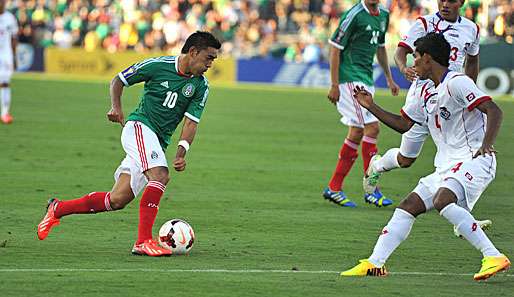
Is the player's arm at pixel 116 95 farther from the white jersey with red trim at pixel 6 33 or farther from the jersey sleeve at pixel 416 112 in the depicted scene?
the white jersey with red trim at pixel 6 33

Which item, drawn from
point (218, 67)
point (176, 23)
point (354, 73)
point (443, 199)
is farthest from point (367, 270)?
point (176, 23)

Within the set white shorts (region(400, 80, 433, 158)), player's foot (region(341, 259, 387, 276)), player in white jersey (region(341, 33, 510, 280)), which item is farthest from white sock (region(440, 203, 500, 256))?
white shorts (region(400, 80, 433, 158))

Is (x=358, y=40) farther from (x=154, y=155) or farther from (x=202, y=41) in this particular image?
(x=154, y=155)

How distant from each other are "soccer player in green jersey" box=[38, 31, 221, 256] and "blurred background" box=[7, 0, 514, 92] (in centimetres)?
2856

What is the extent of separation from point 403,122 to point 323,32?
30957 millimetres

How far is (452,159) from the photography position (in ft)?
26.1

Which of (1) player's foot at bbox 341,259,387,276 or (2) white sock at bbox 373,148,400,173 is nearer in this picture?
(1) player's foot at bbox 341,259,387,276

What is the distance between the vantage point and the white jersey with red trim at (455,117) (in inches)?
306

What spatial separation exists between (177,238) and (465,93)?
271cm

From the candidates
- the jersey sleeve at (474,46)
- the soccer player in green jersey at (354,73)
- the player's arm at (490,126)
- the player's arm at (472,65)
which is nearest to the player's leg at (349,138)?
the soccer player in green jersey at (354,73)

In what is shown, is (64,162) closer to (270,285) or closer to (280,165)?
(280,165)

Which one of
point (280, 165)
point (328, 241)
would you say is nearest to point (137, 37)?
point (280, 165)

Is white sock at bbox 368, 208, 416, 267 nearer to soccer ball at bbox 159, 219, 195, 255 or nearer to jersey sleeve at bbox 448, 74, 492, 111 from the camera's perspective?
jersey sleeve at bbox 448, 74, 492, 111

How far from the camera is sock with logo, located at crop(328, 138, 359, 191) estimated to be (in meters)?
12.2
